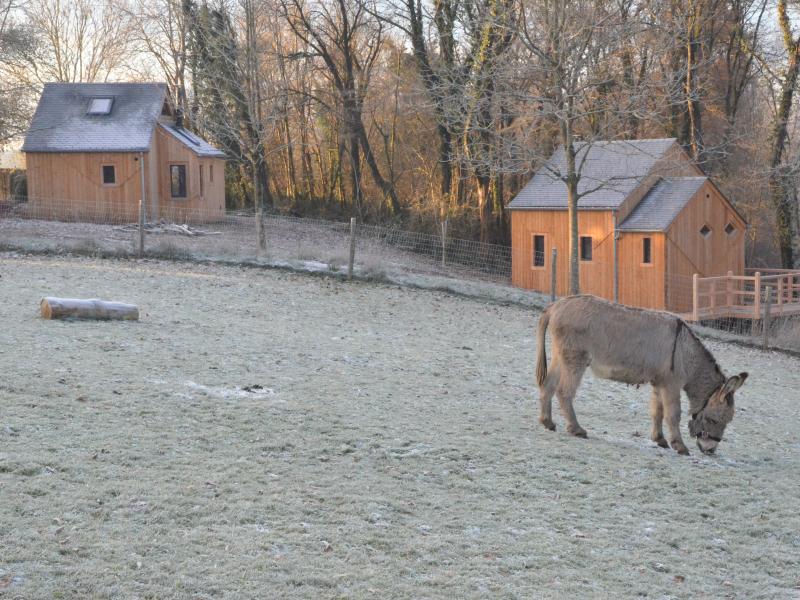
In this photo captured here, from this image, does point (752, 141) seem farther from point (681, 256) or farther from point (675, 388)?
point (675, 388)

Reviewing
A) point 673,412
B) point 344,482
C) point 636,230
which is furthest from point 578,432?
point 636,230

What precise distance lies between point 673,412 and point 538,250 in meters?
25.1

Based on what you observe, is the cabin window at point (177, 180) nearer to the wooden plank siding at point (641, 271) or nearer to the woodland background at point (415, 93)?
the woodland background at point (415, 93)

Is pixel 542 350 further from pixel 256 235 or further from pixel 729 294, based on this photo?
pixel 256 235

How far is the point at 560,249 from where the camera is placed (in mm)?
33500

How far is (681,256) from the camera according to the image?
102 feet

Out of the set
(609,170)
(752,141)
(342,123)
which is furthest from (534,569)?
(342,123)

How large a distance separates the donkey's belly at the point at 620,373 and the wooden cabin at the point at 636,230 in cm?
2097

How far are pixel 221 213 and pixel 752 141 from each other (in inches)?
913

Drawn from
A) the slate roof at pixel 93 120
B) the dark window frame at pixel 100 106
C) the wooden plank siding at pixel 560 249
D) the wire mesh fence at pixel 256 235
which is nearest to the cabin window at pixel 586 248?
the wooden plank siding at pixel 560 249

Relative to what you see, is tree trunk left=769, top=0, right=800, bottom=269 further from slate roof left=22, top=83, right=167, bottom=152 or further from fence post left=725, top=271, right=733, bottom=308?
slate roof left=22, top=83, right=167, bottom=152

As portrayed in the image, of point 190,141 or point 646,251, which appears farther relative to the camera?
point 190,141

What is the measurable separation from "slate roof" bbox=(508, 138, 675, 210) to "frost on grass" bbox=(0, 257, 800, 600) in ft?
62.4

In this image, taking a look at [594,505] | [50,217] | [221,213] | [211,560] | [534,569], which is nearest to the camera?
[211,560]
